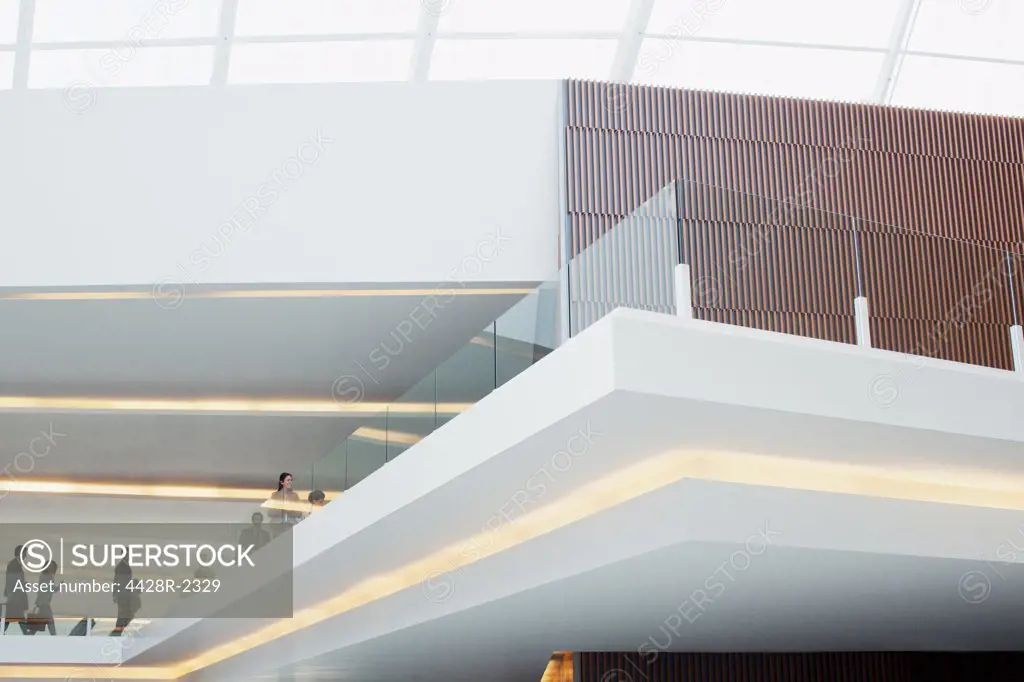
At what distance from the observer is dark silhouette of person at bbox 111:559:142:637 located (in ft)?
54.7

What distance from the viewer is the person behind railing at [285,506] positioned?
464 inches

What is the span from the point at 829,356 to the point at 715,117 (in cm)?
857

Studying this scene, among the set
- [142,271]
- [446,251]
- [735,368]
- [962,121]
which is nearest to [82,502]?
[142,271]

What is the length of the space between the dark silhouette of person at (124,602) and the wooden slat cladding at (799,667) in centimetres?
793

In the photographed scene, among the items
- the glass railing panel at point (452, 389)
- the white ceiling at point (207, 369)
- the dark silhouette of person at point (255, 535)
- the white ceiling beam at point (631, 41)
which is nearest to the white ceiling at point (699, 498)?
the glass railing panel at point (452, 389)

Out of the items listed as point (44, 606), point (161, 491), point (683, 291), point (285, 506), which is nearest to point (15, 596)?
point (44, 606)

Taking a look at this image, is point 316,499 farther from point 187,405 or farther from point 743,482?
point 187,405

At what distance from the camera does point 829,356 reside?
6219mm

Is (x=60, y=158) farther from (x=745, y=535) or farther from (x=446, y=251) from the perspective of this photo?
(x=745, y=535)

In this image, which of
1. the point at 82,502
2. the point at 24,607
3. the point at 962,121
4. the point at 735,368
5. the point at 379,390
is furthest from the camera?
the point at 82,502

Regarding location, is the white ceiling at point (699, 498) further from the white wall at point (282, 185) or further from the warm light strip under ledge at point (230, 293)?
the white wall at point (282, 185)

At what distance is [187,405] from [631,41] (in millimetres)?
8928

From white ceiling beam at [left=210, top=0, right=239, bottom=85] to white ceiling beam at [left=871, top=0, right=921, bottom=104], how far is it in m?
9.61

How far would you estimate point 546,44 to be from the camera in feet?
55.2
